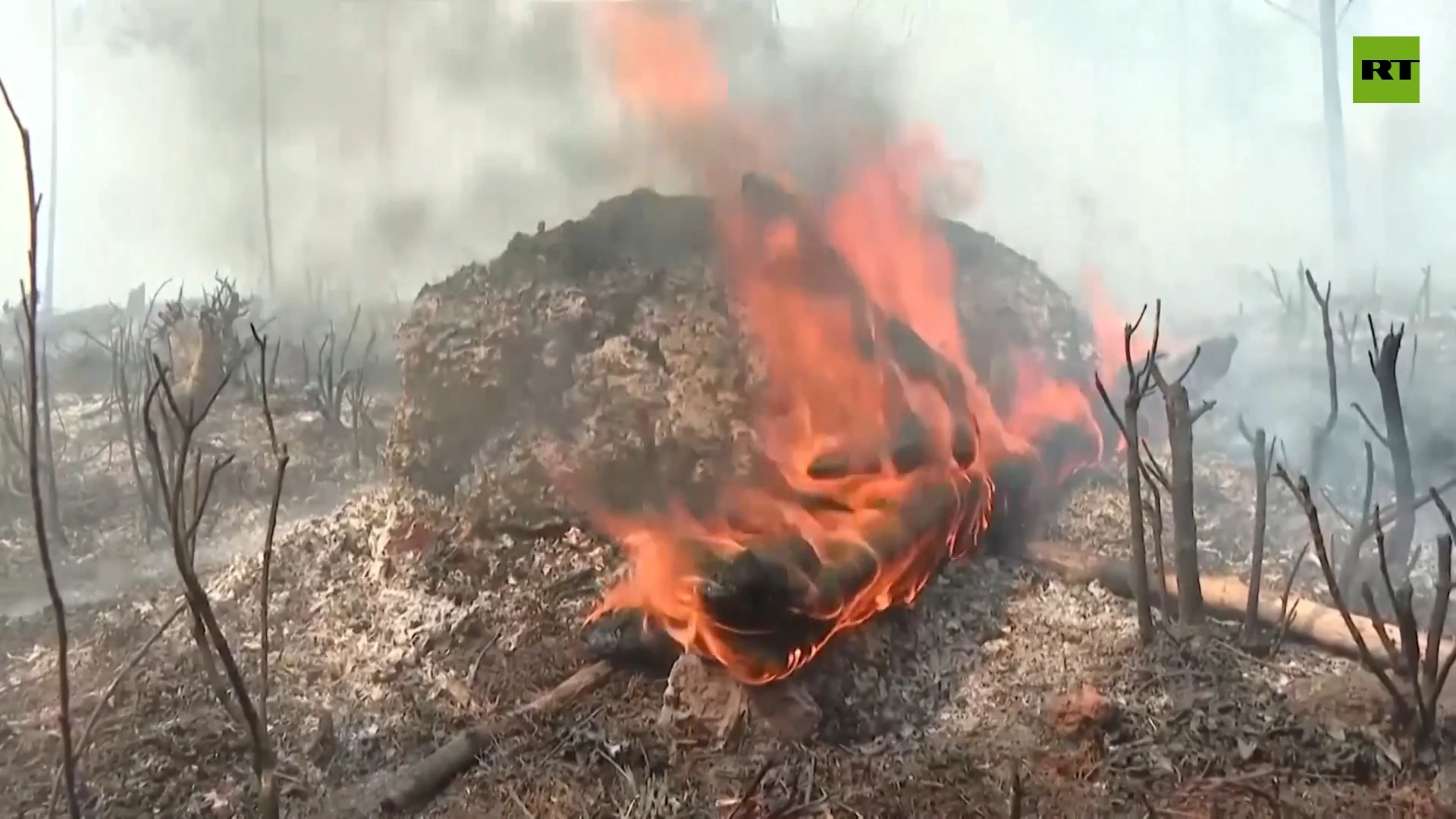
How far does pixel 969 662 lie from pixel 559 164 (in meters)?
2.64

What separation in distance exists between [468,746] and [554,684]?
36cm

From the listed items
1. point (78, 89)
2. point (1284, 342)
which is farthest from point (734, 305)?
point (78, 89)

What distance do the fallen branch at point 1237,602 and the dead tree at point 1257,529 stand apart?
0.16 feet

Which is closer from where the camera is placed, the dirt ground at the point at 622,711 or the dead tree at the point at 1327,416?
the dirt ground at the point at 622,711

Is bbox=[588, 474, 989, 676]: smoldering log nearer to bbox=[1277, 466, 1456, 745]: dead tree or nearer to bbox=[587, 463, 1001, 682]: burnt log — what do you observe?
bbox=[587, 463, 1001, 682]: burnt log

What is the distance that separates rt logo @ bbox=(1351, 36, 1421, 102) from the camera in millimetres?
4023

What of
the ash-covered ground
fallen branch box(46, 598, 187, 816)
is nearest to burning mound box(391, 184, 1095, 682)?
the ash-covered ground

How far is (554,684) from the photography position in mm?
3469

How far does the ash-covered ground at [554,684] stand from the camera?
3.15m

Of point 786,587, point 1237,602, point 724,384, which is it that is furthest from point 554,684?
point 1237,602

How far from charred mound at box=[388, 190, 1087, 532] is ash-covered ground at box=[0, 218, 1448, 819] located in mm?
185

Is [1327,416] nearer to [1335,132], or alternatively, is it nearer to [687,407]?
[1335,132]

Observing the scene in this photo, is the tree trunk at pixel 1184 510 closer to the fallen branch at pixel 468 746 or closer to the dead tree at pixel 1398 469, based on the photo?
the dead tree at pixel 1398 469

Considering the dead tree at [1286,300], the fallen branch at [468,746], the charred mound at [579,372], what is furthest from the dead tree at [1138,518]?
the fallen branch at [468,746]
